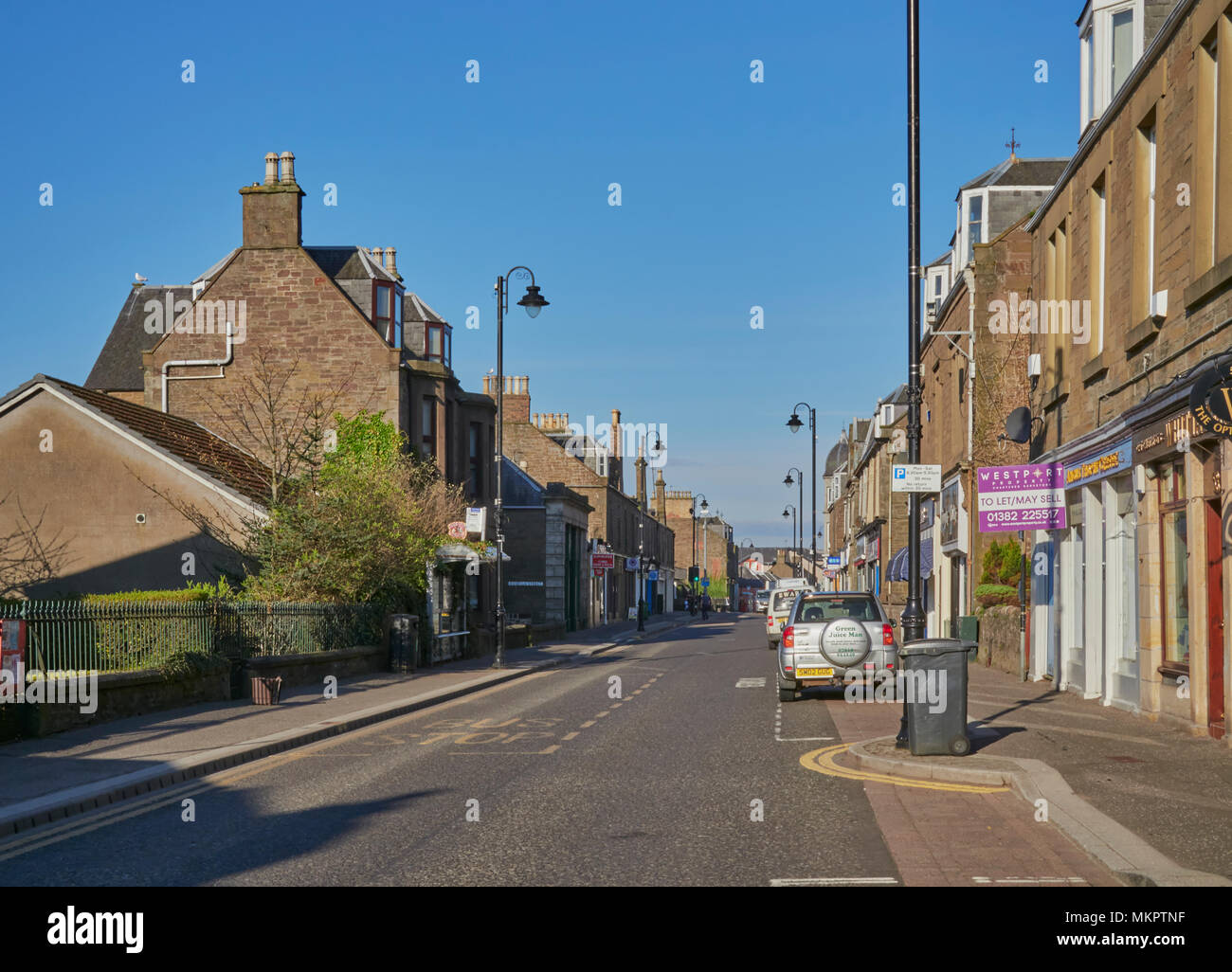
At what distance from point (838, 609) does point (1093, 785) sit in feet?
32.0

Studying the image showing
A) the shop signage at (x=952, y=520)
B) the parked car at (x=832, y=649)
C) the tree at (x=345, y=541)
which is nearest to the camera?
the parked car at (x=832, y=649)

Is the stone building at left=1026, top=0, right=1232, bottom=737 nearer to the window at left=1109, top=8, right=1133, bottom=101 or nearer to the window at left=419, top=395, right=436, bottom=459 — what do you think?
the window at left=1109, top=8, right=1133, bottom=101

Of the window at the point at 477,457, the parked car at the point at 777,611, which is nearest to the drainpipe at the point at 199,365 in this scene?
the window at the point at 477,457

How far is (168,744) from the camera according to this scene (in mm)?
14070

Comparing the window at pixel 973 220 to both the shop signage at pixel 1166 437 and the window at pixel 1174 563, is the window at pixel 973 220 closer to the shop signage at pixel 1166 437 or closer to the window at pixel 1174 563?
the shop signage at pixel 1166 437

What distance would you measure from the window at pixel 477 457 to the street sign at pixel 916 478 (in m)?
31.4

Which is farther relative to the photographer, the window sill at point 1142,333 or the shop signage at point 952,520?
the shop signage at point 952,520

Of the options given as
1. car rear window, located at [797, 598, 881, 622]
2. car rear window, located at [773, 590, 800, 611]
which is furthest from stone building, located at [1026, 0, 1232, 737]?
car rear window, located at [773, 590, 800, 611]

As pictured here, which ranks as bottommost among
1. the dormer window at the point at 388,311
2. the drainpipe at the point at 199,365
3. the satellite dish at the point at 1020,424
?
the satellite dish at the point at 1020,424

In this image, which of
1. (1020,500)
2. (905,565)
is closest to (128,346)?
(905,565)

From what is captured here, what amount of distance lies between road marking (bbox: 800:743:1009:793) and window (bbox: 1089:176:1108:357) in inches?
359

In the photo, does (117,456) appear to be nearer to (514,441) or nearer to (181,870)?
(181,870)

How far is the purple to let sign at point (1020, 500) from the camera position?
19203mm

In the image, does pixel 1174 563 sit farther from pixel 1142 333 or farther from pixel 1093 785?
pixel 1093 785
